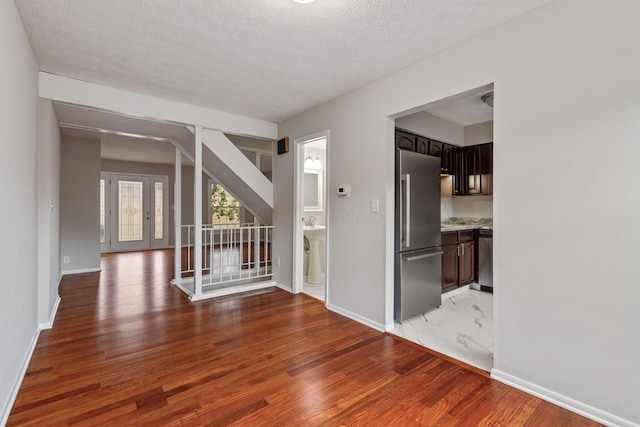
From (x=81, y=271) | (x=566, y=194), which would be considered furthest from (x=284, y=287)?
(x=81, y=271)

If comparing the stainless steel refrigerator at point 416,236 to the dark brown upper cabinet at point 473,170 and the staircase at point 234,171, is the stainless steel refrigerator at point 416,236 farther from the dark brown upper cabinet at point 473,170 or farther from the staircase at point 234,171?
the staircase at point 234,171

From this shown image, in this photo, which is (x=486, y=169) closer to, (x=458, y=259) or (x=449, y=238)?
(x=449, y=238)

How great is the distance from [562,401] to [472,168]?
327cm

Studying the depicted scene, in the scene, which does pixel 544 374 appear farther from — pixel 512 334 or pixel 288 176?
pixel 288 176

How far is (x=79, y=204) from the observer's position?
17.8ft

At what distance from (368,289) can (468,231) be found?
1.96 metres

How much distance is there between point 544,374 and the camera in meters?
1.92

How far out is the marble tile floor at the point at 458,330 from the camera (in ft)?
8.15

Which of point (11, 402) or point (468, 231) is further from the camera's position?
point (468, 231)

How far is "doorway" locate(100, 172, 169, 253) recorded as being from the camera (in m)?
7.89

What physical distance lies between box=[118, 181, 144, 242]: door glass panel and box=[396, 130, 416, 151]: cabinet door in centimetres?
763

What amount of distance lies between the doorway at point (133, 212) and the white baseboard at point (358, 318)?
6.85 m

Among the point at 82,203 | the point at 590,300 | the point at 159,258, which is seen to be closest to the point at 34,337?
the point at 82,203

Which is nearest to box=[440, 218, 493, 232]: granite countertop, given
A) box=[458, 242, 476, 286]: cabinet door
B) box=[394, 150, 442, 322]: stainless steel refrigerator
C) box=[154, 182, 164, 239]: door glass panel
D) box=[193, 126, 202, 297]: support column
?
box=[458, 242, 476, 286]: cabinet door
